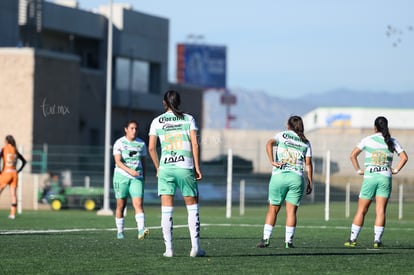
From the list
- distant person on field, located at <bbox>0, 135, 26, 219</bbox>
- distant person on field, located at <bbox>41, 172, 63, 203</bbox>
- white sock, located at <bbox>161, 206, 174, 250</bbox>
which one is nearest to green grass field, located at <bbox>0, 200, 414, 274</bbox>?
white sock, located at <bbox>161, 206, 174, 250</bbox>

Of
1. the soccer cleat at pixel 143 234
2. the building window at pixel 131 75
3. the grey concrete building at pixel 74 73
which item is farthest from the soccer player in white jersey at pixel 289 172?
the building window at pixel 131 75

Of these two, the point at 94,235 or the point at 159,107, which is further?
the point at 159,107

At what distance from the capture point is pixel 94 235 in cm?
1977

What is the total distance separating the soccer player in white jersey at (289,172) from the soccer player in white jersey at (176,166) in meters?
2.42

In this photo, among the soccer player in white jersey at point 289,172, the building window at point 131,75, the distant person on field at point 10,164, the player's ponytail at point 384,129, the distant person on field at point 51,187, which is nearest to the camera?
the soccer player in white jersey at point 289,172

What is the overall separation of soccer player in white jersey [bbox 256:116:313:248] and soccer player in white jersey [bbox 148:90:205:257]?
2.42 metres

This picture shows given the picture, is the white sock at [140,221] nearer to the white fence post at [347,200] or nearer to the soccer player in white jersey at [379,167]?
the soccer player in white jersey at [379,167]

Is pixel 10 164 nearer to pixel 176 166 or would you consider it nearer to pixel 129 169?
pixel 129 169

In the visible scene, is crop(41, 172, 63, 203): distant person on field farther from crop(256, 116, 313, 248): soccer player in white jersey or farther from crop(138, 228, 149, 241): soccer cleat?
crop(256, 116, 313, 248): soccer player in white jersey

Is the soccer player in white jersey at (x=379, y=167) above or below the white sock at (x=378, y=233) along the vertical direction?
above

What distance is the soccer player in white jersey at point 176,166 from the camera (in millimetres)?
14047

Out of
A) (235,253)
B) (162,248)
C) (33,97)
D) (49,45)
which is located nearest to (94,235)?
(162,248)

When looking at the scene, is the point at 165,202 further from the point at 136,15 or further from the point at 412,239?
the point at 136,15

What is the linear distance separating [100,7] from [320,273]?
5646 cm
